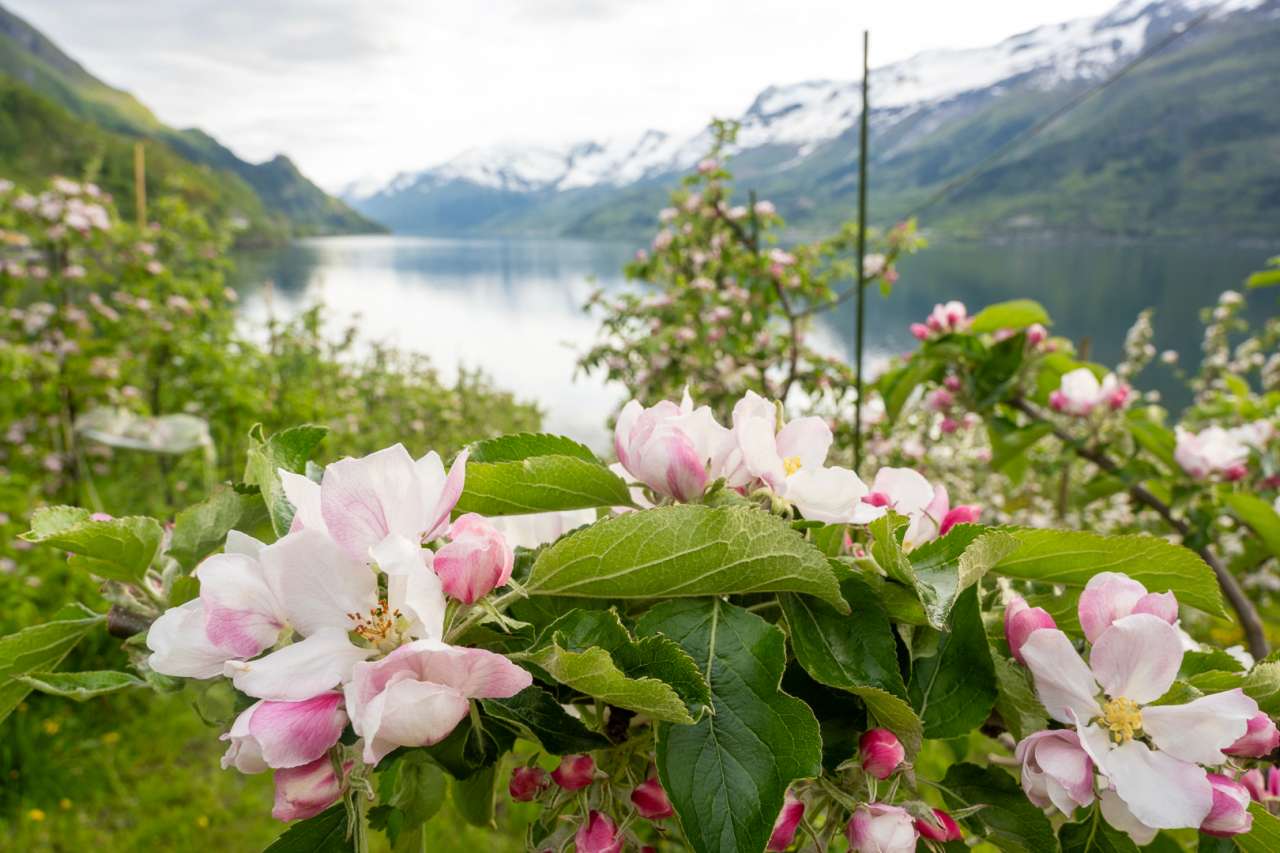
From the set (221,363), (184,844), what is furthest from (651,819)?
(221,363)

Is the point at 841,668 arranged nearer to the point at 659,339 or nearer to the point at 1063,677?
the point at 1063,677

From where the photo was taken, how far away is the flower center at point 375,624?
21.0 inches

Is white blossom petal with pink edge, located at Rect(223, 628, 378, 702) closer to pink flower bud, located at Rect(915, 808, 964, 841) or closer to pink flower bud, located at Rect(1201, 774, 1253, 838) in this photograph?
pink flower bud, located at Rect(915, 808, 964, 841)

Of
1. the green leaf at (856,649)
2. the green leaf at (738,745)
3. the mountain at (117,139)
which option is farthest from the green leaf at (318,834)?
the mountain at (117,139)

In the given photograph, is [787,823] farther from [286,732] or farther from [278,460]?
[278,460]

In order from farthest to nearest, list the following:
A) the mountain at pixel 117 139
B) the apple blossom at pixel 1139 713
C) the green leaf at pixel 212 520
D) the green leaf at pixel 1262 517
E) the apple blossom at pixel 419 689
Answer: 1. the mountain at pixel 117 139
2. the green leaf at pixel 1262 517
3. the green leaf at pixel 212 520
4. the apple blossom at pixel 1139 713
5. the apple blossom at pixel 419 689

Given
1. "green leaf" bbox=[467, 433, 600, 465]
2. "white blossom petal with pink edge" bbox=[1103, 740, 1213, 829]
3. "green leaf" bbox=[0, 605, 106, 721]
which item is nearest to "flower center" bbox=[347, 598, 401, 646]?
"green leaf" bbox=[467, 433, 600, 465]

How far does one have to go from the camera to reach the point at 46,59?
11906 cm

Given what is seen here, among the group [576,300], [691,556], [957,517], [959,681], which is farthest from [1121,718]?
[576,300]

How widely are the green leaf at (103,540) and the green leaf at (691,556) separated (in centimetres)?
37

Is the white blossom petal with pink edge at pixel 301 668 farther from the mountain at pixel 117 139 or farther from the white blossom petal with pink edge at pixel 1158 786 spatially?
the mountain at pixel 117 139

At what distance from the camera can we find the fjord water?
17062mm

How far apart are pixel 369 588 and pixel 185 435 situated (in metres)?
5.43

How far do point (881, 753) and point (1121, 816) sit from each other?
216 millimetres
